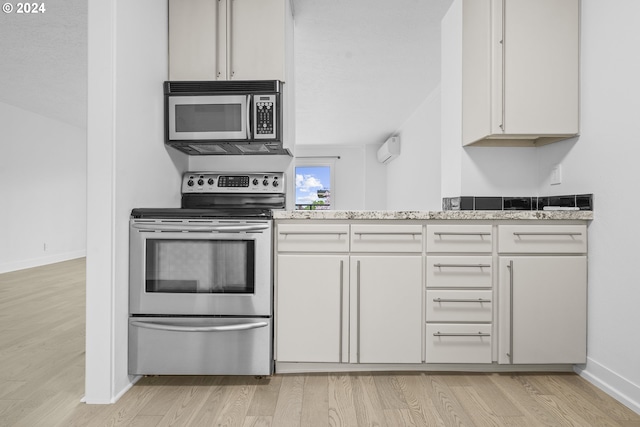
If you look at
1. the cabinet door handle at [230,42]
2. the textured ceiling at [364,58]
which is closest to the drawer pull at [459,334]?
the cabinet door handle at [230,42]

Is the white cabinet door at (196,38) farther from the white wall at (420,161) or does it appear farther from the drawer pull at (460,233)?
the white wall at (420,161)

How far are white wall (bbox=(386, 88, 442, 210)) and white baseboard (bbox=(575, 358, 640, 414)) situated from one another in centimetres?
367

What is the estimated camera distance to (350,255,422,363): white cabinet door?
7.29 ft

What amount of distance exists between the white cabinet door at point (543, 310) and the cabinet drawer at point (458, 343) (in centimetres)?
9

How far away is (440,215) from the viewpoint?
2232mm

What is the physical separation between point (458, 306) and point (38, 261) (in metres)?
6.80

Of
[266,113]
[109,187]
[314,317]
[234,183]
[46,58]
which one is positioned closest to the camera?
[109,187]

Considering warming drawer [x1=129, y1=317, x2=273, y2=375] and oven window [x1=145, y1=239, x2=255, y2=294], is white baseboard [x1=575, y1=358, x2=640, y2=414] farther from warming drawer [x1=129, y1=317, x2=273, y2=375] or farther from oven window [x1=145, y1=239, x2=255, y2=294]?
oven window [x1=145, y1=239, x2=255, y2=294]

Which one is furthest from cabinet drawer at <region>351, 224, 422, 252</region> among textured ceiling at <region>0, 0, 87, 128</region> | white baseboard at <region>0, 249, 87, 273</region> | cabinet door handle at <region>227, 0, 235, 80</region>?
white baseboard at <region>0, 249, 87, 273</region>

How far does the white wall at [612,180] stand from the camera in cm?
194

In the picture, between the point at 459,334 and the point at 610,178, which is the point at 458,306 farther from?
the point at 610,178

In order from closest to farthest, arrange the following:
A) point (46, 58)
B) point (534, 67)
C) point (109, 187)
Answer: point (109, 187), point (534, 67), point (46, 58)

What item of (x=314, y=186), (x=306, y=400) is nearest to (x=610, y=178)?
(x=306, y=400)

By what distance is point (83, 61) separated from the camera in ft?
14.6
